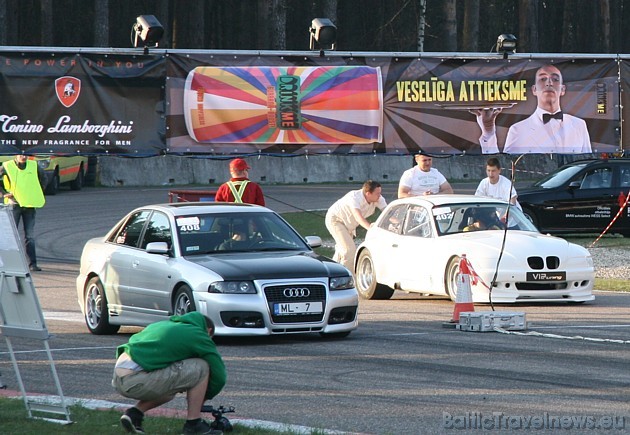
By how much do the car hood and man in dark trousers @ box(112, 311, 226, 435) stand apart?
14.8 ft

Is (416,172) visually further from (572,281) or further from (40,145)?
(40,145)

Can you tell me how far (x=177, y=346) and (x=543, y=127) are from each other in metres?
11.6

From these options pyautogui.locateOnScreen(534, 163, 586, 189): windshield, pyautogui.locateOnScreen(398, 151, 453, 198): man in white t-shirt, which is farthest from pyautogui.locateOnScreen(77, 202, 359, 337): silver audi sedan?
pyautogui.locateOnScreen(534, 163, 586, 189): windshield

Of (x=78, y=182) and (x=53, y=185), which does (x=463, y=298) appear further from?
(x=78, y=182)

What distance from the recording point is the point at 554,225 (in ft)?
87.8

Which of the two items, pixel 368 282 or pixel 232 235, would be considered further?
pixel 368 282

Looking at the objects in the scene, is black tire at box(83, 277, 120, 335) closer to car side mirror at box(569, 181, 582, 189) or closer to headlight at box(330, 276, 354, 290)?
headlight at box(330, 276, 354, 290)

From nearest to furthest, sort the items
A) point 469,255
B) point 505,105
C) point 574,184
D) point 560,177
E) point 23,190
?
1. point 469,255
2. point 505,105
3. point 23,190
4. point 574,184
5. point 560,177

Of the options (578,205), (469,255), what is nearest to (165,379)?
(469,255)

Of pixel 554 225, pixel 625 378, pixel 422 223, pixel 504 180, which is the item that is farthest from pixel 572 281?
pixel 554 225

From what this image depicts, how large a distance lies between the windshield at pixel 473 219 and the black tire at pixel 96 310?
486 cm

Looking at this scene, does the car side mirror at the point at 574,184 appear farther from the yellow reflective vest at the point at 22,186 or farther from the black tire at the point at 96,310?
the black tire at the point at 96,310

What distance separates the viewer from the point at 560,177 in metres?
27.2

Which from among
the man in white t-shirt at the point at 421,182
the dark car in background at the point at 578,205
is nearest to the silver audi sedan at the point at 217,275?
the man in white t-shirt at the point at 421,182
